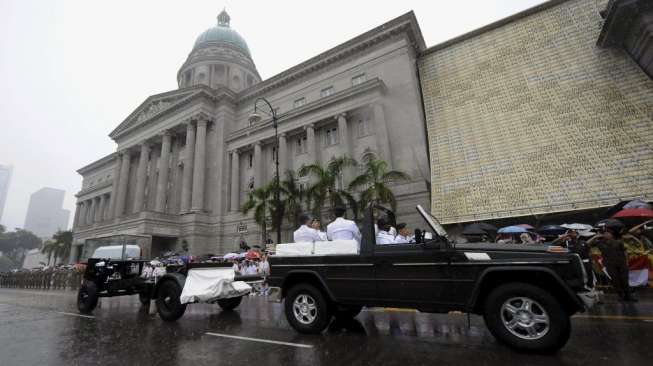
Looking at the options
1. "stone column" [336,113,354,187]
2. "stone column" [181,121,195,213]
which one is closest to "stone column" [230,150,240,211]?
"stone column" [181,121,195,213]

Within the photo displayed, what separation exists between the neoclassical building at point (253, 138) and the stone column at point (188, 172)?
4.6 inches

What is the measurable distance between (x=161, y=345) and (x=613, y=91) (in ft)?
80.6

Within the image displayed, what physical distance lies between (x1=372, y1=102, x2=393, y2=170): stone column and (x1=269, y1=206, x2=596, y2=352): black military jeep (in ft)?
67.7

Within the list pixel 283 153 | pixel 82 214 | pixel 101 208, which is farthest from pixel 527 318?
pixel 82 214

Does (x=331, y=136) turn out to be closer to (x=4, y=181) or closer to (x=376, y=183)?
(x=376, y=183)

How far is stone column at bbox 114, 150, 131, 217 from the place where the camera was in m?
40.8

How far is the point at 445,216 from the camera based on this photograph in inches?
770

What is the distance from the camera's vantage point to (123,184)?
4228 cm

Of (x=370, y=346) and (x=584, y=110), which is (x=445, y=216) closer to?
(x=584, y=110)

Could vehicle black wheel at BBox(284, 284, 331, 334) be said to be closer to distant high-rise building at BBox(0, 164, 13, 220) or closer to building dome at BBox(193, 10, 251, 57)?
building dome at BBox(193, 10, 251, 57)

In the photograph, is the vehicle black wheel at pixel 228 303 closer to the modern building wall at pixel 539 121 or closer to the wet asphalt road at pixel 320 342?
the wet asphalt road at pixel 320 342

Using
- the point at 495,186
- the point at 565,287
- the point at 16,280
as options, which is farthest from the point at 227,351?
the point at 16,280

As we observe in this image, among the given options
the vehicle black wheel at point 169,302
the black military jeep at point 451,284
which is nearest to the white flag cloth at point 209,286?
the vehicle black wheel at point 169,302

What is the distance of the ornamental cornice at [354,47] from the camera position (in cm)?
2869
